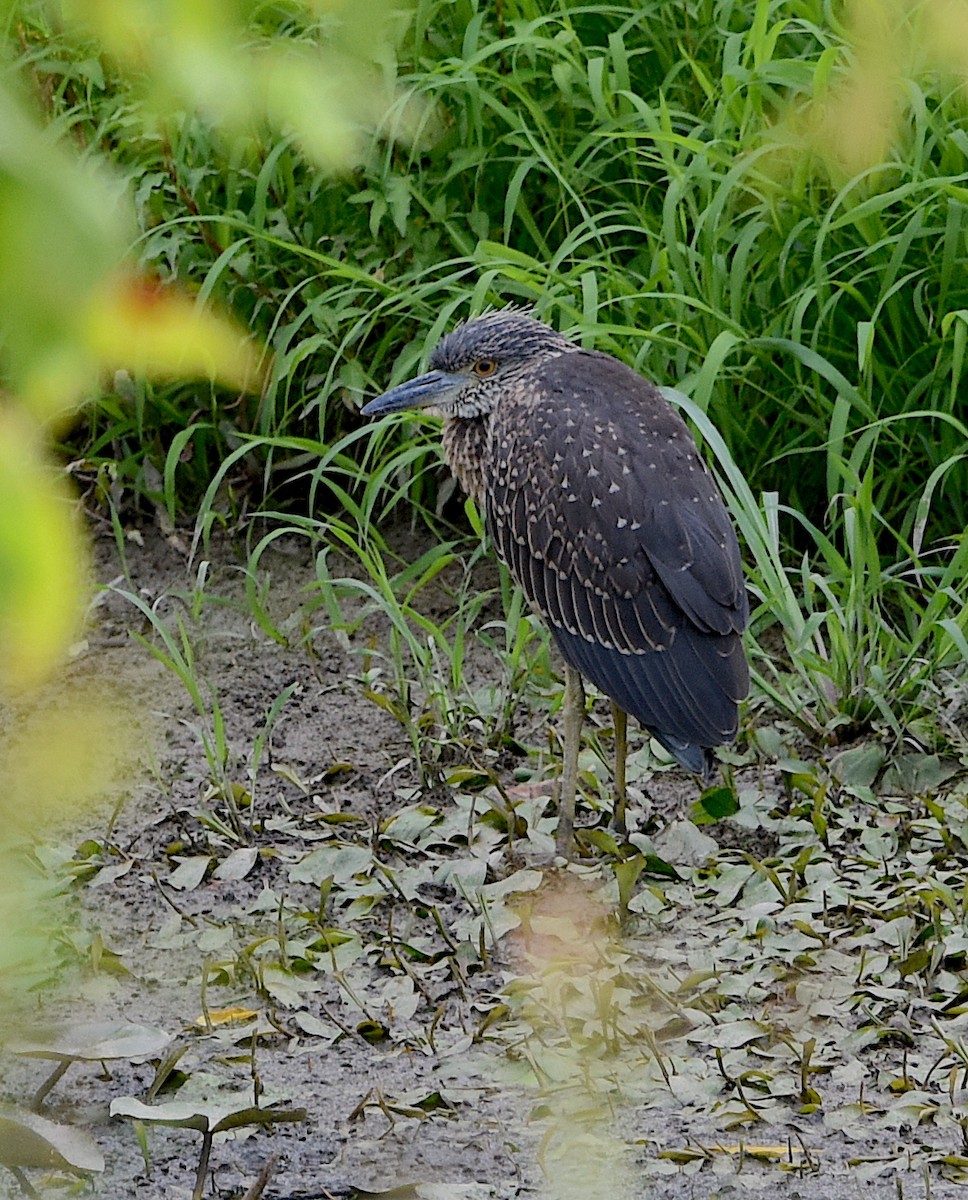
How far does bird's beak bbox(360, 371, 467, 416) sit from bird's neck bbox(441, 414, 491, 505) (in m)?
0.07

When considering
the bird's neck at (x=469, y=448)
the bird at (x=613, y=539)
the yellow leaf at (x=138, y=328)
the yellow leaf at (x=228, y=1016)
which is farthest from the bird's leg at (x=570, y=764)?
the yellow leaf at (x=138, y=328)


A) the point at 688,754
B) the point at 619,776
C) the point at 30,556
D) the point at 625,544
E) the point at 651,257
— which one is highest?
the point at 30,556

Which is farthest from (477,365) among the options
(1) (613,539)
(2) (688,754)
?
(2) (688,754)

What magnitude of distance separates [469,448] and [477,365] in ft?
0.71

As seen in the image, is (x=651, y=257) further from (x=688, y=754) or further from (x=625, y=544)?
(x=688, y=754)

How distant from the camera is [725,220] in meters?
5.18

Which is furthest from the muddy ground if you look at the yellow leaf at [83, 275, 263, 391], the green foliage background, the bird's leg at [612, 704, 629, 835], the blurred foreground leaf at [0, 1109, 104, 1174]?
the yellow leaf at [83, 275, 263, 391]

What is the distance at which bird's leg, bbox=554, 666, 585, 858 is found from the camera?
13.2ft

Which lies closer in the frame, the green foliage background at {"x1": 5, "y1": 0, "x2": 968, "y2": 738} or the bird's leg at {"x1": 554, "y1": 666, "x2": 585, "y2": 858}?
the bird's leg at {"x1": 554, "y1": 666, "x2": 585, "y2": 858}

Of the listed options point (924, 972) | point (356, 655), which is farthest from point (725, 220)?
point (924, 972)

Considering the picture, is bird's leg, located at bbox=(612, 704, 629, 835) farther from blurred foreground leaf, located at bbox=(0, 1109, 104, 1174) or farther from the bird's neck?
blurred foreground leaf, located at bbox=(0, 1109, 104, 1174)

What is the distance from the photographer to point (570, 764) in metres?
4.01

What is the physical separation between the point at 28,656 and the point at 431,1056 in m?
2.25

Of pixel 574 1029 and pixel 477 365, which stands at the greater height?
pixel 477 365
